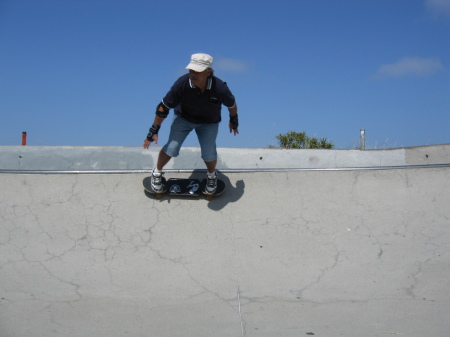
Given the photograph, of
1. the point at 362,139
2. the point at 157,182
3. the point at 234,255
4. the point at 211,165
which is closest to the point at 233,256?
the point at 234,255

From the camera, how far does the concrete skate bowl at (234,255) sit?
11.3 ft

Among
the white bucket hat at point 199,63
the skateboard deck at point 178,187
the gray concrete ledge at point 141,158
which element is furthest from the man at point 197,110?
the gray concrete ledge at point 141,158

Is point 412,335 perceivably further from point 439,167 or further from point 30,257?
point 30,257

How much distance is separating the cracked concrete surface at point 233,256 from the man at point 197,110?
0.58m

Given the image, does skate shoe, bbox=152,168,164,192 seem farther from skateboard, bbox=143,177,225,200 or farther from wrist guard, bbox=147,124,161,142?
wrist guard, bbox=147,124,161,142

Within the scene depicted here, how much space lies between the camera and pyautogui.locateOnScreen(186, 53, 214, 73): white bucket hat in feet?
13.7

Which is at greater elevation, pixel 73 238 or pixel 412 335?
pixel 73 238

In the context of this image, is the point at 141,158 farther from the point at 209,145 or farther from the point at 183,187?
the point at 209,145

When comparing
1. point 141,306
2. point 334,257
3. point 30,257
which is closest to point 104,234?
point 30,257

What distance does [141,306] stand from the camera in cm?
370

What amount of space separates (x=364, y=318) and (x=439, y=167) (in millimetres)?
2701

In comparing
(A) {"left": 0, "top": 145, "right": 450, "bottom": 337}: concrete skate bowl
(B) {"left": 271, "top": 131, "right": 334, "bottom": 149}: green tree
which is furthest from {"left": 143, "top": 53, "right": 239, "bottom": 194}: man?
(B) {"left": 271, "top": 131, "right": 334, "bottom": 149}: green tree

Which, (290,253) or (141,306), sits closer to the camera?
(141,306)

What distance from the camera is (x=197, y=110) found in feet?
14.9
